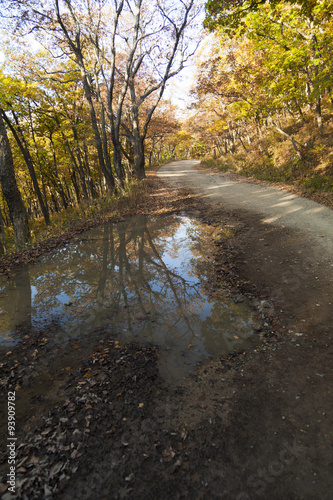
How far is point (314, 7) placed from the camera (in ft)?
23.0

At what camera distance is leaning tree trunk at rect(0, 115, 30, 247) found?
8258mm

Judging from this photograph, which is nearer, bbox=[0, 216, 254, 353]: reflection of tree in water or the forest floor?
the forest floor

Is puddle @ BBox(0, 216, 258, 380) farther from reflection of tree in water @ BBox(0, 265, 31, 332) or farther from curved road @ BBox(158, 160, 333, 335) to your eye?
curved road @ BBox(158, 160, 333, 335)

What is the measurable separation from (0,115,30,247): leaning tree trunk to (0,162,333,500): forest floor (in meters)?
6.41

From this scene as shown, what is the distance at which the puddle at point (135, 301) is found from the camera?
352cm

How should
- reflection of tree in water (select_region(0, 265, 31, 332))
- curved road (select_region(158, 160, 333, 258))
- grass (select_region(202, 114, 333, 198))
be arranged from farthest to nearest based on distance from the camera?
grass (select_region(202, 114, 333, 198)) → curved road (select_region(158, 160, 333, 258)) → reflection of tree in water (select_region(0, 265, 31, 332))

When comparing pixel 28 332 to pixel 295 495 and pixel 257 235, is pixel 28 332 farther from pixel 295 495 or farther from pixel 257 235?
pixel 257 235

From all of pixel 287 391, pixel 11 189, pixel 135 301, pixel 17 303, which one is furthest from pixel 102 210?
pixel 287 391

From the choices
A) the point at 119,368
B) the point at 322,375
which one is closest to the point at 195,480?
the point at 119,368

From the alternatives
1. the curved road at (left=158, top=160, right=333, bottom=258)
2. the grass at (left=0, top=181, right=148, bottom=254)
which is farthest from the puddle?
the grass at (left=0, top=181, right=148, bottom=254)

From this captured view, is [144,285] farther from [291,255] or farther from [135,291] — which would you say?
[291,255]

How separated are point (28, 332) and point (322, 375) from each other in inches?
168

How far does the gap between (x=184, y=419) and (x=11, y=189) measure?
30.0ft

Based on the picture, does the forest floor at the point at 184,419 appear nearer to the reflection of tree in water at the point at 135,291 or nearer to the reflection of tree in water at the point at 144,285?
the reflection of tree in water at the point at 135,291
